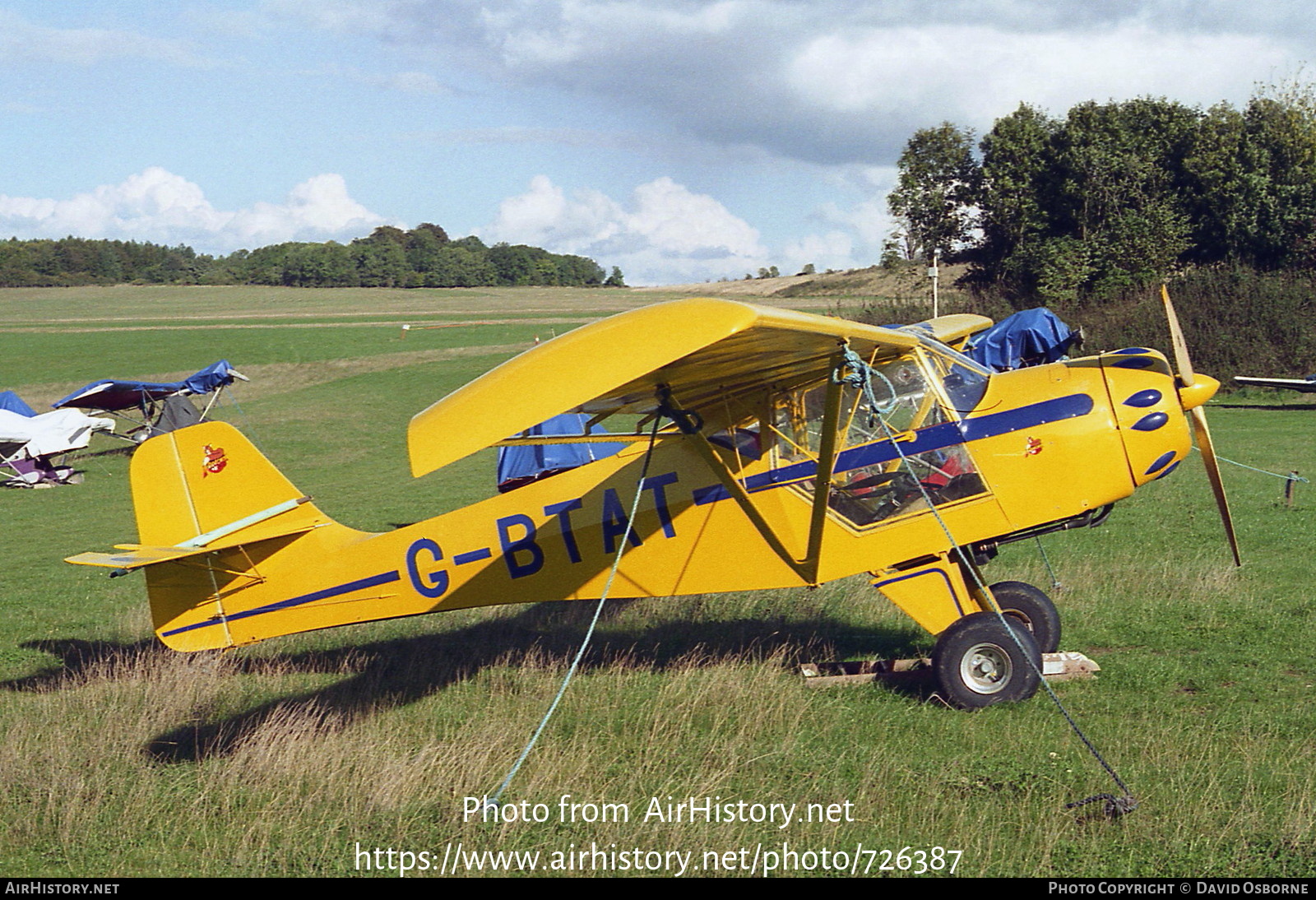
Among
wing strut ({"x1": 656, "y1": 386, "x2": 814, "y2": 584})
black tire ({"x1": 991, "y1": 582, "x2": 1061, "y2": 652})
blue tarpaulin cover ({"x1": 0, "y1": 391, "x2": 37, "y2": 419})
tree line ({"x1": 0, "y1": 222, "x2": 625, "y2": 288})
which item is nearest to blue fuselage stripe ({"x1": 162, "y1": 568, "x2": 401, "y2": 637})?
wing strut ({"x1": 656, "y1": 386, "x2": 814, "y2": 584})

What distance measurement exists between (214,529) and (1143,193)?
118ft

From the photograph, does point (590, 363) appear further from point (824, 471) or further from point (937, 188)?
point (937, 188)

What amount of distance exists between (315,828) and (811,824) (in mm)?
2629

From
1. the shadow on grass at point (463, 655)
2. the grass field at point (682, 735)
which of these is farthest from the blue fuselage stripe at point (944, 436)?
the shadow on grass at point (463, 655)

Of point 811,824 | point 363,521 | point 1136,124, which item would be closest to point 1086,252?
point 1136,124

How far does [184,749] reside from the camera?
693 centimetres

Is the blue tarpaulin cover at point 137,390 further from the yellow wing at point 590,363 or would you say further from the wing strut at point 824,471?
the yellow wing at point 590,363

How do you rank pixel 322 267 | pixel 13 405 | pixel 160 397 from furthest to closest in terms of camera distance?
1. pixel 322 267
2. pixel 160 397
3. pixel 13 405

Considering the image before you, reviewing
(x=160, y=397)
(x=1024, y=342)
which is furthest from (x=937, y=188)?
(x=160, y=397)

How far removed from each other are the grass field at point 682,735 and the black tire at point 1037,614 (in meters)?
0.39

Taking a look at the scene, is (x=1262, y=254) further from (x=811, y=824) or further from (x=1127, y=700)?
(x=811, y=824)

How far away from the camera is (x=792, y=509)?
7.22 metres

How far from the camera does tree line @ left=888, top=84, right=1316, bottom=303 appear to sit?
113 ft

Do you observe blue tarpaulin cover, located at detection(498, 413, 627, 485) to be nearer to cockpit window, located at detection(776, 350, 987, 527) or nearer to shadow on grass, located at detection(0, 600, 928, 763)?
shadow on grass, located at detection(0, 600, 928, 763)
